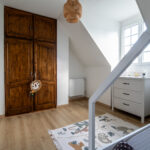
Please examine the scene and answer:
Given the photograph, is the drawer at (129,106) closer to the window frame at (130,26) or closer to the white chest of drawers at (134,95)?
the white chest of drawers at (134,95)

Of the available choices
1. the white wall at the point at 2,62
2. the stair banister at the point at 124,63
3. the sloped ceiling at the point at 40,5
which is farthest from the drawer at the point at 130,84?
the white wall at the point at 2,62

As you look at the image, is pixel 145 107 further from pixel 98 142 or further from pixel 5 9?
pixel 5 9

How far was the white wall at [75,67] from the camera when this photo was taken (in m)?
3.55

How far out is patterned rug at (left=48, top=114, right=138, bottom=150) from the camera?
1395 millimetres

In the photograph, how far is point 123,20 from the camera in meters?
2.82

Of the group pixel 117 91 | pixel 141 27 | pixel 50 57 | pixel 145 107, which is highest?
pixel 141 27

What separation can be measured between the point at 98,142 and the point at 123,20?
2.98m

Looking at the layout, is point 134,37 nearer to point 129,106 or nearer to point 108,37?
point 108,37

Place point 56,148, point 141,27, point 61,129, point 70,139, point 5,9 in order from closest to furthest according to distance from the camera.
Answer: point 56,148 → point 70,139 → point 61,129 → point 5,9 → point 141,27

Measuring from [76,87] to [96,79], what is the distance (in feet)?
2.37

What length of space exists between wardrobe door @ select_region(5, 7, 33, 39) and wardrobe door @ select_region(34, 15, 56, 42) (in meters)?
0.13

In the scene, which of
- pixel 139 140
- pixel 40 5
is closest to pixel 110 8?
pixel 40 5

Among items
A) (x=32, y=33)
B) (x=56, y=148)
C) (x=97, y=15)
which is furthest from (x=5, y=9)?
(x=56, y=148)

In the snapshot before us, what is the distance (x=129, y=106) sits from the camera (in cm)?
219
